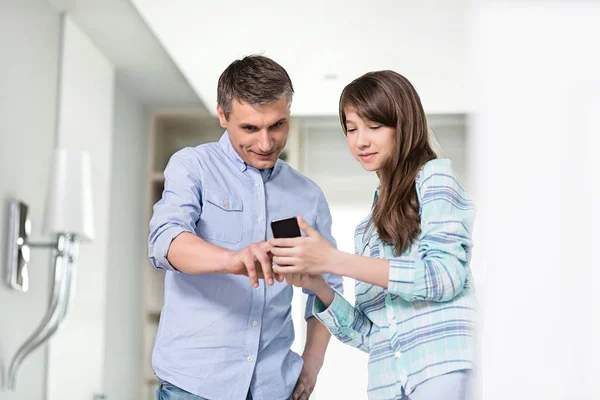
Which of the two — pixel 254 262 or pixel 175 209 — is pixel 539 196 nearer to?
pixel 254 262

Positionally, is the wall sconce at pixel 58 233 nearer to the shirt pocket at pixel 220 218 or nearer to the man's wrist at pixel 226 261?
the shirt pocket at pixel 220 218

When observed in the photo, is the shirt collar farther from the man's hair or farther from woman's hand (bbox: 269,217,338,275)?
woman's hand (bbox: 269,217,338,275)

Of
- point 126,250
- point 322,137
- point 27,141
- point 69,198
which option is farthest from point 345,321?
point 322,137

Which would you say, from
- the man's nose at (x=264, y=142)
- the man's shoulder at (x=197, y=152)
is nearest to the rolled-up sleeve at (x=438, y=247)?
the man's nose at (x=264, y=142)

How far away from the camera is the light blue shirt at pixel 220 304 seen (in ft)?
4.23

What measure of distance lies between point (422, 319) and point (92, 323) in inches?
103

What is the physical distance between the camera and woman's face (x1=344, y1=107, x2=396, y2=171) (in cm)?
121

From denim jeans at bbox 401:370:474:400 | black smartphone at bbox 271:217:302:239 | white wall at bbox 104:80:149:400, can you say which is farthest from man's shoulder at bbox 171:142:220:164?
white wall at bbox 104:80:149:400

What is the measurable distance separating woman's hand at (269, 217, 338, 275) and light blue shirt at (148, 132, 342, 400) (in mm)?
229

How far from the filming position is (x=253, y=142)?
54.8 inches

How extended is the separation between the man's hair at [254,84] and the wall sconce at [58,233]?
4.31 feet

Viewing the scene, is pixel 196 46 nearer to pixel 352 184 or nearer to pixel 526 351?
pixel 352 184

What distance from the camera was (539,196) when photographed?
582mm

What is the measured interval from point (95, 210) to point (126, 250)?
0.70 m
